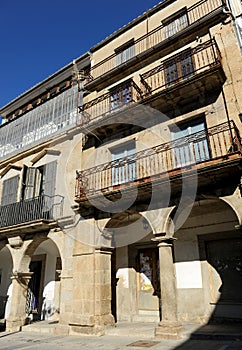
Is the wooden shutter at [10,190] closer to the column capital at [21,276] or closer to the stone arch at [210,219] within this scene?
the column capital at [21,276]

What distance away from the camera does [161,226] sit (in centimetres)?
780

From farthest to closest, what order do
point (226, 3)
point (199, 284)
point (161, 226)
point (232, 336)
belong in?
point (226, 3)
point (199, 284)
point (161, 226)
point (232, 336)

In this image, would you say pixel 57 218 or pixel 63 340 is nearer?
pixel 63 340

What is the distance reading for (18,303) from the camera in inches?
410

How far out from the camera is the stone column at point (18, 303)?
10.2 metres

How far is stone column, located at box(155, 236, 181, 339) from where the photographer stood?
22.7 ft

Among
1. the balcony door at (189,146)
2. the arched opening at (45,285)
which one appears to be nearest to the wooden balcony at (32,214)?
the arched opening at (45,285)

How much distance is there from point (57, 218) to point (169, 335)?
5538mm

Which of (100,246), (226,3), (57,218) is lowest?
(100,246)

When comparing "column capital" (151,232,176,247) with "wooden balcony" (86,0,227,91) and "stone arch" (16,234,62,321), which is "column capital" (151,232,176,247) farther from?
"wooden balcony" (86,0,227,91)

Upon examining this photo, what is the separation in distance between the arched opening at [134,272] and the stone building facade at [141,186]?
4cm

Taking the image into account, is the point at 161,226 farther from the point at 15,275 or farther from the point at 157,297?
the point at 15,275

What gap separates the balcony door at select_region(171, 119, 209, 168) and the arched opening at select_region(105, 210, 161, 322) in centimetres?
254

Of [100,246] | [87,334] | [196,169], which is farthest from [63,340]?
[196,169]
